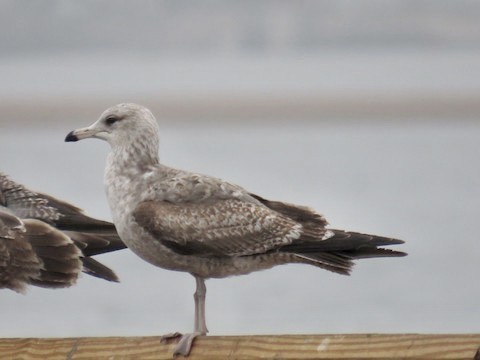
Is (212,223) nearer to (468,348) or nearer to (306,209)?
(306,209)

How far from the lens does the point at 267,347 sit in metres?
4.24

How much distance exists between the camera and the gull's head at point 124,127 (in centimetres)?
483

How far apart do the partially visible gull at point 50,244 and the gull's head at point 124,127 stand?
39 centimetres

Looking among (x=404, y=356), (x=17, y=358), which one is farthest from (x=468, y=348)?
(x=17, y=358)

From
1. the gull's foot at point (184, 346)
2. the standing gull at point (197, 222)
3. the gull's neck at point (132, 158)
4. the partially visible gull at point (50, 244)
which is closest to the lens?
the gull's foot at point (184, 346)

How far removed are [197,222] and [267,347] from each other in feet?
2.16

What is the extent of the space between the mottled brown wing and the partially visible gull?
372 millimetres

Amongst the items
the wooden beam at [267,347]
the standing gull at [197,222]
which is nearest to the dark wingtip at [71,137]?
the standing gull at [197,222]

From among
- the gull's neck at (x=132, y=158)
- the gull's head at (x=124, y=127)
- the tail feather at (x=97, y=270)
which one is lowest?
the tail feather at (x=97, y=270)

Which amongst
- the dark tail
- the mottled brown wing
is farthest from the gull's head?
the dark tail

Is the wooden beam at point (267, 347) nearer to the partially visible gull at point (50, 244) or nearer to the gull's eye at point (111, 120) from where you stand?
the partially visible gull at point (50, 244)

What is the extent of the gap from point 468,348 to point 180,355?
82 cm

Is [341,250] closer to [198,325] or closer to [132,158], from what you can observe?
[198,325]

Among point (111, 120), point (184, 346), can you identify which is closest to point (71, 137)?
point (111, 120)
